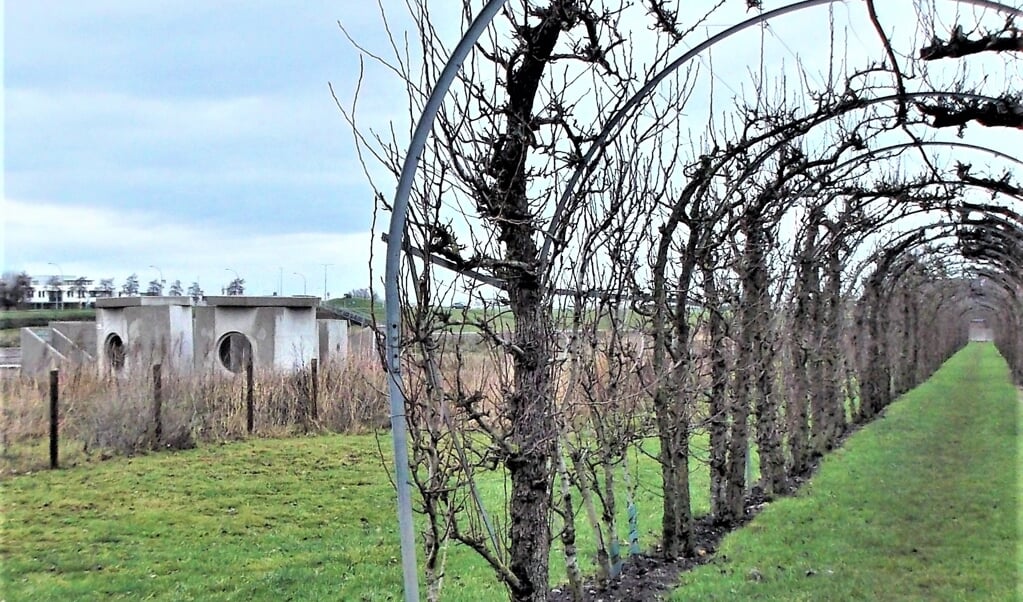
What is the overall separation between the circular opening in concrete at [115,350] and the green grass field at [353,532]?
3.64 m

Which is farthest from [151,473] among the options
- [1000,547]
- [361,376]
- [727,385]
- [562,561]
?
[1000,547]

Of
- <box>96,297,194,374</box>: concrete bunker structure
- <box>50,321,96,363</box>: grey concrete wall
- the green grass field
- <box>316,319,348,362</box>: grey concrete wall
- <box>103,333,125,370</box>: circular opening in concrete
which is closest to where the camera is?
the green grass field

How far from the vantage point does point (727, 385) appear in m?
7.53

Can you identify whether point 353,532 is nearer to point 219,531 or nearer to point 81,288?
point 219,531

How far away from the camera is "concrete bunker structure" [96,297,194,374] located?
1625 cm

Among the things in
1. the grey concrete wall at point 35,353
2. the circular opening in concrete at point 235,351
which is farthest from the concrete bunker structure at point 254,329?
the grey concrete wall at point 35,353

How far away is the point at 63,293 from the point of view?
14109 mm

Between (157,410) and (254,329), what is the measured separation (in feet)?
21.0

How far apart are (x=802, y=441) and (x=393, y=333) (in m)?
8.94

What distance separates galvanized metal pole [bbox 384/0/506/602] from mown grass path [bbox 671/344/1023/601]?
9.61 ft

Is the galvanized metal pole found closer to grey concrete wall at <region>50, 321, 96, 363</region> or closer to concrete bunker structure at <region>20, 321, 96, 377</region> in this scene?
concrete bunker structure at <region>20, 321, 96, 377</region>

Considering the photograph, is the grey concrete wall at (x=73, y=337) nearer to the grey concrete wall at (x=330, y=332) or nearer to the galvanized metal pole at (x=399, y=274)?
the grey concrete wall at (x=330, y=332)

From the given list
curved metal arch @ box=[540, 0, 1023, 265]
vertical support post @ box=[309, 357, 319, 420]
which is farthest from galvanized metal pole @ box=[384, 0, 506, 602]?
vertical support post @ box=[309, 357, 319, 420]

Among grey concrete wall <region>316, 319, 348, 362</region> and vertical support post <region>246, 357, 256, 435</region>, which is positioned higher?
grey concrete wall <region>316, 319, 348, 362</region>
